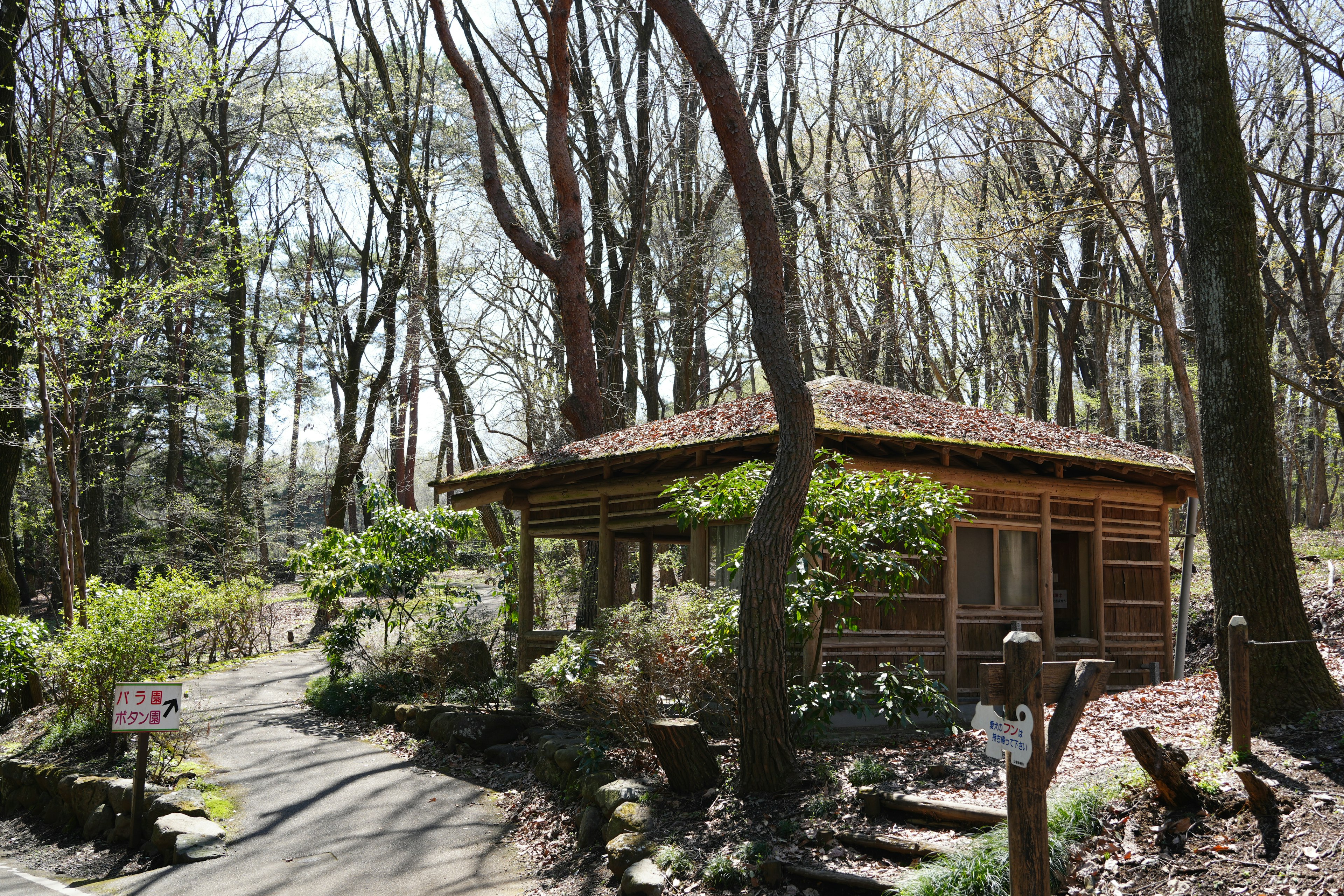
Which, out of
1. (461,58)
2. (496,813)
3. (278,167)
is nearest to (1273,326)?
(461,58)

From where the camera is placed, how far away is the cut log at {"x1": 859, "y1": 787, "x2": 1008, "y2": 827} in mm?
5035

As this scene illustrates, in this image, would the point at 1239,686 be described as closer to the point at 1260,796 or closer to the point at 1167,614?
the point at 1260,796

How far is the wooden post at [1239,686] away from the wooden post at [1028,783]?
2.43m

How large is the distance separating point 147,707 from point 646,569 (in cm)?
694

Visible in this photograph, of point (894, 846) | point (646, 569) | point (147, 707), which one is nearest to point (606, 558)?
point (646, 569)

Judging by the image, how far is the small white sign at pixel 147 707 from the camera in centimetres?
763

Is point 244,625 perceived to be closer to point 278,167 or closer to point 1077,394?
point 278,167

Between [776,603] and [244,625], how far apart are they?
48.4ft

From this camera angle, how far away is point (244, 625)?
58.0 ft

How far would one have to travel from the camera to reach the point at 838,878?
192 inches

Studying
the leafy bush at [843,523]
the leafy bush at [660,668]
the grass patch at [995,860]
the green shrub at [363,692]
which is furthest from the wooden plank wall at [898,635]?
the green shrub at [363,692]

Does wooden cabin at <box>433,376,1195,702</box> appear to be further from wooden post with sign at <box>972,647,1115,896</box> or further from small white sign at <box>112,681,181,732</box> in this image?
wooden post with sign at <box>972,647,1115,896</box>

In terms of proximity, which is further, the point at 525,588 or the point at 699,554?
the point at 525,588

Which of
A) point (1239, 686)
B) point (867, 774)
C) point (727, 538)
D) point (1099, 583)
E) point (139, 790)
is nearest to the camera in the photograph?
point (1239, 686)
